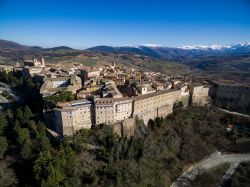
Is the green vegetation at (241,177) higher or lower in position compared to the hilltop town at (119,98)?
lower

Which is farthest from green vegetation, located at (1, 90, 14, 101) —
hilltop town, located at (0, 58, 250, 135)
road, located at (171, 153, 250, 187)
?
road, located at (171, 153, 250, 187)

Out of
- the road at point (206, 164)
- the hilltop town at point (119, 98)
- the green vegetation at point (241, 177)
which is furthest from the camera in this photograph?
the road at point (206, 164)

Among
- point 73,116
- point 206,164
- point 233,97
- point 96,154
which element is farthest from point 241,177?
point 73,116

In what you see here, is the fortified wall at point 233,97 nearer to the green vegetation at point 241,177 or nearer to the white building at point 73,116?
the green vegetation at point 241,177

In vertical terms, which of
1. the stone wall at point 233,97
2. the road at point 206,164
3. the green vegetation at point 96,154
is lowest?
the road at point 206,164

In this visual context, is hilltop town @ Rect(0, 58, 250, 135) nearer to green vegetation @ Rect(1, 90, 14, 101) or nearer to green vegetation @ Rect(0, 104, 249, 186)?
green vegetation @ Rect(0, 104, 249, 186)

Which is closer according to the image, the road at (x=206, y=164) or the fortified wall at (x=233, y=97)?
the road at (x=206, y=164)

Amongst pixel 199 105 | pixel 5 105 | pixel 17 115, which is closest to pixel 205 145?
pixel 199 105

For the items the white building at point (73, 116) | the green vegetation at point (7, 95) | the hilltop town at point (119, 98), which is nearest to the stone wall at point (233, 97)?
the hilltop town at point (119, 98)

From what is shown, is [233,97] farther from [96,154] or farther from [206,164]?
[96,154]
